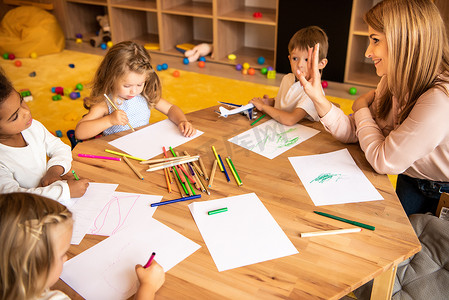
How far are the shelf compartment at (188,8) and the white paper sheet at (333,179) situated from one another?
9.71 feet

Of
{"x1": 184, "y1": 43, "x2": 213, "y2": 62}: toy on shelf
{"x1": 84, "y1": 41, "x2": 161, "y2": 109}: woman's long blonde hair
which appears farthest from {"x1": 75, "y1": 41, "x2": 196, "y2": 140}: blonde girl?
{"x1": 184, "y1": 43, "x2": 213, "y2": 62}: toy on shelf

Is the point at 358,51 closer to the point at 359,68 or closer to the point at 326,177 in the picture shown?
the point at 359,68

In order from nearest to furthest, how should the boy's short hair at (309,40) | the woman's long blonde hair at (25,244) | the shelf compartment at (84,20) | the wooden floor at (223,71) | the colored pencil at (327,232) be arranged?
the woman's long blonde hair at (25,244) → the colored pencil at (327,232) → the boy's short hair at (309,40) → the wooden floor at (223,71) → the shelf compartment at (84,20)

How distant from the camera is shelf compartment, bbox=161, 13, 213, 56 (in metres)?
4.43

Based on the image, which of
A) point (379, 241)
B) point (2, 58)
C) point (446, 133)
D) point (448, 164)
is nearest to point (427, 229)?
point (448, 164)

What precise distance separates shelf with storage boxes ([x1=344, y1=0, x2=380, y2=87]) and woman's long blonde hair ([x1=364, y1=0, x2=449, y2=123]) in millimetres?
2128

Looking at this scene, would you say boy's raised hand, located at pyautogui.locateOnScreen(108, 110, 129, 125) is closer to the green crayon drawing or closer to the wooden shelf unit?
→ the green crayon drawing

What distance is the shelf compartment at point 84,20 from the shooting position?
494 cm

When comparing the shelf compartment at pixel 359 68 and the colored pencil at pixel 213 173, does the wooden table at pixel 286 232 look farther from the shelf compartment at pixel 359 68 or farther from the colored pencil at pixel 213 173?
the shelf compartment at pixel 359 68

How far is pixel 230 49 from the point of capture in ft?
14.4

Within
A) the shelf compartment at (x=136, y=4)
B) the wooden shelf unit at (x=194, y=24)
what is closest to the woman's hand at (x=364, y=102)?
the wooden shelf unit at (x=194, y=24)

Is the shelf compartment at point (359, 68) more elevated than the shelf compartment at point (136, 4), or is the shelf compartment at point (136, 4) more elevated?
the shelf compartment at point (136, 4)

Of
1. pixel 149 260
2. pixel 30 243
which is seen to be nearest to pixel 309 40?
pixel 149 260

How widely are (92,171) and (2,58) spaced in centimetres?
374
